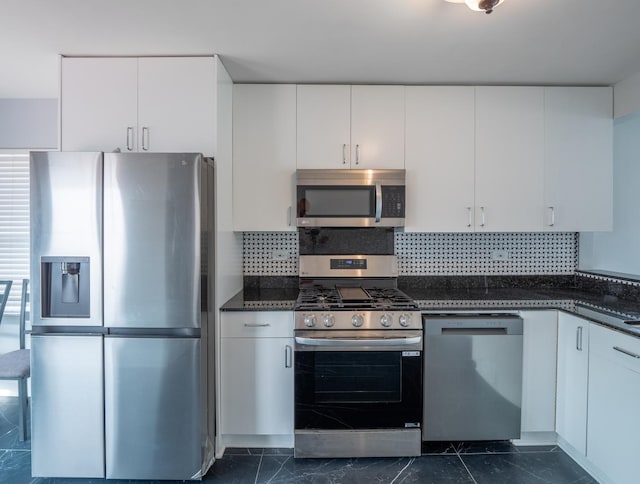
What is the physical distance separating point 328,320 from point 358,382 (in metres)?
0.41

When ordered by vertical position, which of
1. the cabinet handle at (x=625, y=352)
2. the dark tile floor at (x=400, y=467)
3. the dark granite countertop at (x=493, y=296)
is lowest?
the dark tile floor at (x=400, y=467)

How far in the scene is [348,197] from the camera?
8.18 feet

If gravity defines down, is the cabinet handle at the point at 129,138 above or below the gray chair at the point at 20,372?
above

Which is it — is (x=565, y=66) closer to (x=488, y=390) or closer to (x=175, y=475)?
(x=488, y=390)

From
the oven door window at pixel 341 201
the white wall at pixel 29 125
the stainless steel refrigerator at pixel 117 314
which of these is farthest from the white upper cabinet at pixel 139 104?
the white wall at pixel 29 125

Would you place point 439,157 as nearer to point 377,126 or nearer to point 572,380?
point 377,126

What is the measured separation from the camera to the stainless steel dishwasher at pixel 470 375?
2.19m

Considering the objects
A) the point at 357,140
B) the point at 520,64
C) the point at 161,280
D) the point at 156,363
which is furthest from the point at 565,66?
the point at 156,363

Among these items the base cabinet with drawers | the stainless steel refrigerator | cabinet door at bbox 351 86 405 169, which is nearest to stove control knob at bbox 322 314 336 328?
the stainless steel refrigerator

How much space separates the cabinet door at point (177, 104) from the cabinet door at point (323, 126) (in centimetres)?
64

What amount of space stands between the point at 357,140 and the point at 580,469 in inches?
96.1

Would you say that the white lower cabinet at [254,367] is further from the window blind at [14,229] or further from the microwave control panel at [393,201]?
the window blind at [14,229]

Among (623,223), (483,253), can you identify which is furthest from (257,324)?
(623,223)

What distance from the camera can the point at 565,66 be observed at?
230 cm
